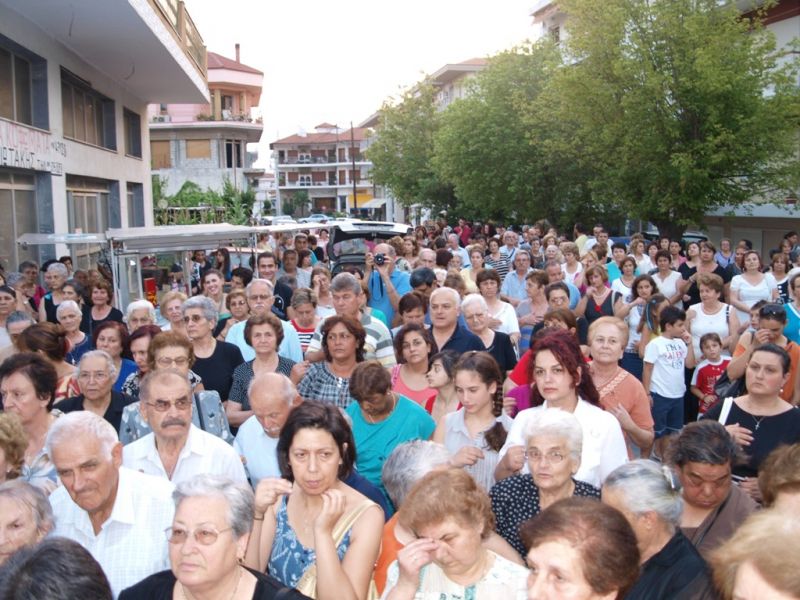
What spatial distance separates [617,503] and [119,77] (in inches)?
783

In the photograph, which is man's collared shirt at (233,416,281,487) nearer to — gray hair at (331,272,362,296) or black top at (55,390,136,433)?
black top at (55,390,136,433)

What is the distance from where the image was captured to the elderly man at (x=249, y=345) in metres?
7.10

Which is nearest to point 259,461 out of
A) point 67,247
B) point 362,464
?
point 362,464

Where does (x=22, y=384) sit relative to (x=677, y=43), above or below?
below

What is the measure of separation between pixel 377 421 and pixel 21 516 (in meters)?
2.09

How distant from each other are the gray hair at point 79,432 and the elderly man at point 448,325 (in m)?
3.69

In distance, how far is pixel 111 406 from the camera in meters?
5.38

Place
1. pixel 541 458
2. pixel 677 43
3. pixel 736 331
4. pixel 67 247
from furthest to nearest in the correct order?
pixel 677 43
pixel 67 247
pixel 736 331
pixel 541 458

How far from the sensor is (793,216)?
2388 cm

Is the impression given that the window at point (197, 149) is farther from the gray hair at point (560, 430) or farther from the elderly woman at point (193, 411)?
the gray hair at point (560, 430)

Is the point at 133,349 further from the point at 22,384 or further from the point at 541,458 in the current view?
the point at 541,458

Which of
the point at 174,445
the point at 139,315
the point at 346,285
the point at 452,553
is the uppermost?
the point at 346,285

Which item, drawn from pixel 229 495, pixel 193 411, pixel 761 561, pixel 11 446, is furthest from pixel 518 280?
pixel 761 561

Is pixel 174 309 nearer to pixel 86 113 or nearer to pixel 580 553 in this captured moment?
pixel 580 553
